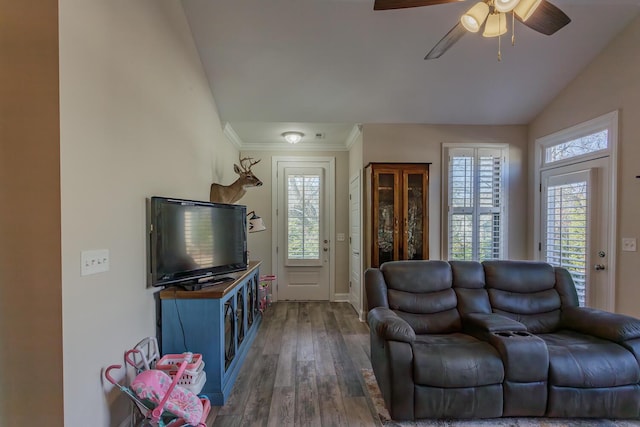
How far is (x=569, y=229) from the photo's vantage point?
10.7ft

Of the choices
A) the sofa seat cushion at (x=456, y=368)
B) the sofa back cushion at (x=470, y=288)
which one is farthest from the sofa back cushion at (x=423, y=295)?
the sofa seat cushion at (x=456, y=368)

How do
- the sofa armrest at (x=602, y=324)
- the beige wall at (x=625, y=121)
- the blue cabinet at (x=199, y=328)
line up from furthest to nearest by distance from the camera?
the beige wall at (x=625, y=121) < the blue cabinet at (x=199, y=328) < the sofa armrest at (x=602, y=324)

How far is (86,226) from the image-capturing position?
1471 mm

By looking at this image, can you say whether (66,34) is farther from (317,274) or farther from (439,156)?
(317,274)

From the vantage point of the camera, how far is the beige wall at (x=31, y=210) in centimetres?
133

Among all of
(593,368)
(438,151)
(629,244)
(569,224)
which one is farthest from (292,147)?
(593,368)

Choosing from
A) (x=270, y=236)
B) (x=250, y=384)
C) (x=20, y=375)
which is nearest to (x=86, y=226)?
(x=20, y=375)

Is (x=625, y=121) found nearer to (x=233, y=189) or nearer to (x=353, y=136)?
(x=353, y=136)

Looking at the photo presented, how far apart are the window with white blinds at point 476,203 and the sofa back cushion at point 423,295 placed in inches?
56.7

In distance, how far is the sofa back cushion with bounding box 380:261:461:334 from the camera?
2.45 m

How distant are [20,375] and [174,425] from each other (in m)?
0.74

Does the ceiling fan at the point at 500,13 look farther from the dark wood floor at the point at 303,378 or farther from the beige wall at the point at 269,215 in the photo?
the beige wall at the point at 269,215

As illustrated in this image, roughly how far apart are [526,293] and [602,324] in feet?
1.73

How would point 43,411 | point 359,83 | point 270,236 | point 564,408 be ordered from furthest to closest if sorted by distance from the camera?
point 270,236, point 359,83, point 564,408, point 43,411
